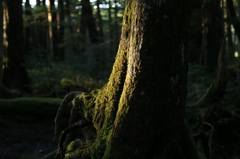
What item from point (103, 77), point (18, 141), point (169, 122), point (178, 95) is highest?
point (178, 95)

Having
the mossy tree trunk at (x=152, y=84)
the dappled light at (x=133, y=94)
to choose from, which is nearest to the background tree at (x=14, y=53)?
the dappled light at (x=133, y=94)

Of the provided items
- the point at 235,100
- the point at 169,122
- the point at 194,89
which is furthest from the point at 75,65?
the point at 169,122

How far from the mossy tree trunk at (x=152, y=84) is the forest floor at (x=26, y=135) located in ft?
15.6

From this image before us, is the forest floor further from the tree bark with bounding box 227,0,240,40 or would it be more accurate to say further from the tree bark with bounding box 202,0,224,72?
the tree bark with bounding box 202,0,224,72

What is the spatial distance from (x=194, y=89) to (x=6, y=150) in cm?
646

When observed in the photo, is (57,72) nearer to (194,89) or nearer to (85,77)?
(85,77)

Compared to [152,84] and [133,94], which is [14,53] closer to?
[133,94]

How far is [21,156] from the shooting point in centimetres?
740

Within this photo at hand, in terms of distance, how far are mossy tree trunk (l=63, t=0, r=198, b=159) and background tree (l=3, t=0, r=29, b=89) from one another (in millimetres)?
10361

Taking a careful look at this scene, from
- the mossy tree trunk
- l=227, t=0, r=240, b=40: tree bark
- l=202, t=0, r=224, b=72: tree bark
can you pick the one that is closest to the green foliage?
l=202, t=0, r=224, b=72: tree bark

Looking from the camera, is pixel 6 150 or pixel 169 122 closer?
pixel 169 122

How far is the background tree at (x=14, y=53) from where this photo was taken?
1336 cm

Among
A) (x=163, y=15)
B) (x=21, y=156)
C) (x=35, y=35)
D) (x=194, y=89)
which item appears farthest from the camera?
(x=35, y=35)

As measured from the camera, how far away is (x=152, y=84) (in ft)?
11.7
